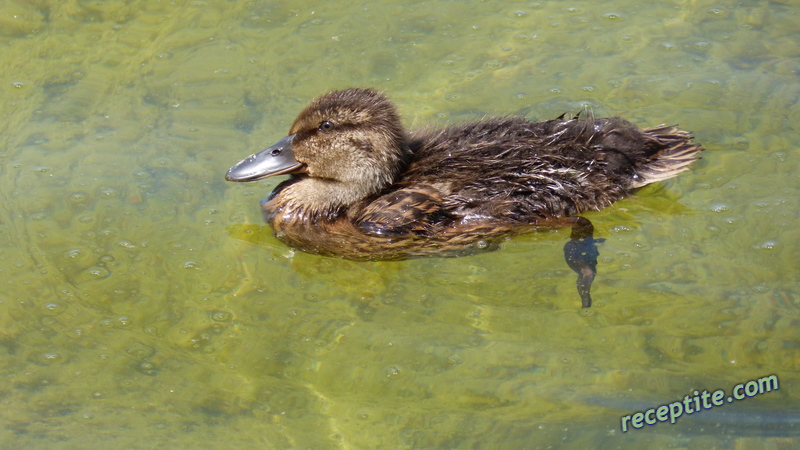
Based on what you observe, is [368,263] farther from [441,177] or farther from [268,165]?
[268,165]

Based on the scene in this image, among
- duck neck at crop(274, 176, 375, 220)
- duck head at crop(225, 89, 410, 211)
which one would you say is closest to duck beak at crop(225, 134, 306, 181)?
duck head at crop(225, 89, 410, 211)

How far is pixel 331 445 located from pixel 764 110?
4.01 m

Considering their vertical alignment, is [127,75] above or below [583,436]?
above

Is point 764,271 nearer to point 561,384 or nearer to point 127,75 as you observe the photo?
point 561,384

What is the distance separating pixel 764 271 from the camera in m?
4.60

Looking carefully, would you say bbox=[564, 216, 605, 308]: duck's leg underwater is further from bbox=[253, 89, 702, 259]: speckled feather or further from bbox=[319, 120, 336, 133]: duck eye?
bbox=[319, 120, 336, 133]: duck eye

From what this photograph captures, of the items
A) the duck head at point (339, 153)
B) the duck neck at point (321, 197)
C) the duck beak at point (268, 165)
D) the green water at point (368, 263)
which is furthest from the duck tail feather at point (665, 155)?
the duck beak at point (268, 165)

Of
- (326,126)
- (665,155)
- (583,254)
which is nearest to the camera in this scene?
(583,254)

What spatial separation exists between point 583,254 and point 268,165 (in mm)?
1951

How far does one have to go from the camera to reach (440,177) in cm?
494

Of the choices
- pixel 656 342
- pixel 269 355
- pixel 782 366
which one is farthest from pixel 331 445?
pixel 782 366

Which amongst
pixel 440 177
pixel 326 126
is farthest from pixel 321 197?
pixel 440 177

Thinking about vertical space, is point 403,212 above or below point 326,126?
below

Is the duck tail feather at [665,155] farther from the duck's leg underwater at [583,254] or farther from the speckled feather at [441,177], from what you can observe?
the duck's leg underwater at [583,254]
